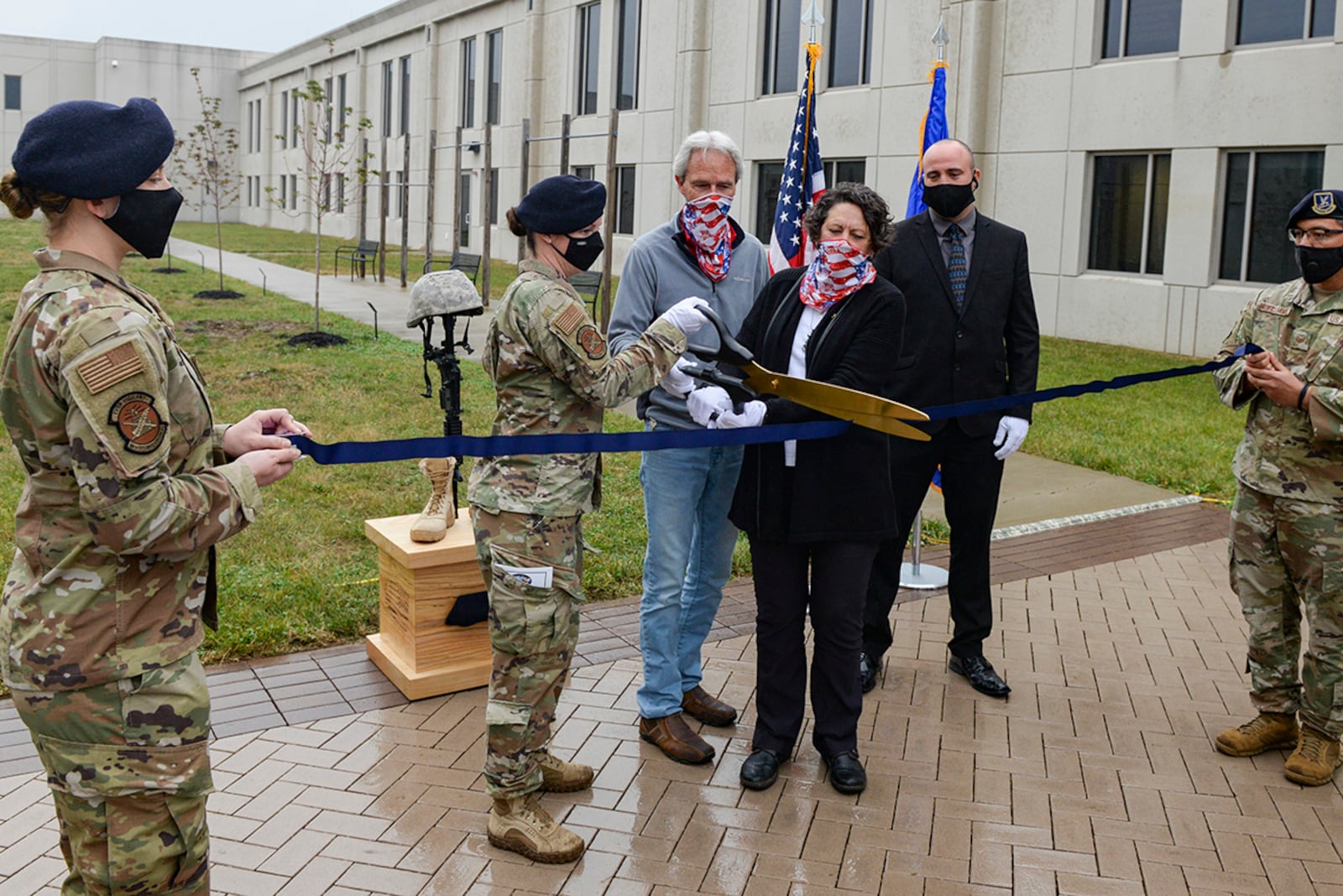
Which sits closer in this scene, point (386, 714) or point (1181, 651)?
point (386, 714)

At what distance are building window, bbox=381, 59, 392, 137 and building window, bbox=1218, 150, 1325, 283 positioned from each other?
3120cm

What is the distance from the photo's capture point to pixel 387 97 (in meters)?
41.1

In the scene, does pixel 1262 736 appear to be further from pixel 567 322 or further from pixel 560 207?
pixel 560 207

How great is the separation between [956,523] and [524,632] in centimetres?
235

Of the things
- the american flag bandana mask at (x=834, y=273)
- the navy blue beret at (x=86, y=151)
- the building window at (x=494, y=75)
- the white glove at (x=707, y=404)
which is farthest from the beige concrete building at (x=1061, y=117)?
the navy blue beret at (x=86, y=151)

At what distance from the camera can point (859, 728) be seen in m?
4.86

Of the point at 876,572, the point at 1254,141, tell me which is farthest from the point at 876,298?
the point at 1254,141

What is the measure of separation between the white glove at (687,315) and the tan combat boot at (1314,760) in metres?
2.74

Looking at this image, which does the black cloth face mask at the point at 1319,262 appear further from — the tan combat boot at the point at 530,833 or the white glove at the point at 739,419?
the tan combat boot at the point at 530,833

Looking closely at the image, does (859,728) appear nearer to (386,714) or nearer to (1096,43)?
(386,714)

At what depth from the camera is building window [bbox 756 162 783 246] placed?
23.1 metres

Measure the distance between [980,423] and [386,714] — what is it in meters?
2.69

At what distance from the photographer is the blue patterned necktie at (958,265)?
511 centimetres

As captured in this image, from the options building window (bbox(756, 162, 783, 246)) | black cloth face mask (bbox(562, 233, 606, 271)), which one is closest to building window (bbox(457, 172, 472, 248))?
building window (bbox(756, 162, 783, 246))
